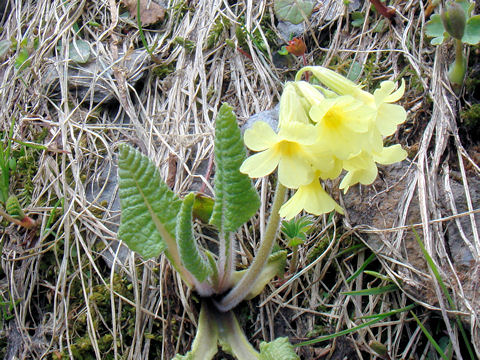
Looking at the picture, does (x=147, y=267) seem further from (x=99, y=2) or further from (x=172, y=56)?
(x=99, y=2)

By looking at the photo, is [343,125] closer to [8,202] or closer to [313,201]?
[313,201]

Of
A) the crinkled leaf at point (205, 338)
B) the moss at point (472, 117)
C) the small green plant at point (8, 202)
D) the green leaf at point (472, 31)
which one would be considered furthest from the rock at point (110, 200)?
the green leaf at point (472, 31)

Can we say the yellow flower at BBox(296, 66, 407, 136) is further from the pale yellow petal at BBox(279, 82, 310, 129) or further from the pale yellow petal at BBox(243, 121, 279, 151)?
the pale yellow petal at BBox(243, 121, 279, 151)

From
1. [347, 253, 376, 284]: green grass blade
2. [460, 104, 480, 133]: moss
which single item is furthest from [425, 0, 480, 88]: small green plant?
[347, 253, 376, 284]: green grass blade

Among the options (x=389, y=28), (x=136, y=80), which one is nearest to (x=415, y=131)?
(x=389, y=28)

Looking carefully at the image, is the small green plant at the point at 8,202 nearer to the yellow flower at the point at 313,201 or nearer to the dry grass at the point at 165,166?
the dry grass at the point at 165,166

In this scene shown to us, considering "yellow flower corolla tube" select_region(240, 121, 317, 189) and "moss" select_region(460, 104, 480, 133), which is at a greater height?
"yellow flower corolla tube" select_region(240, 121, 317, 189)

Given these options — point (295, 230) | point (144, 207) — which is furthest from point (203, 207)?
point (295, 230)
